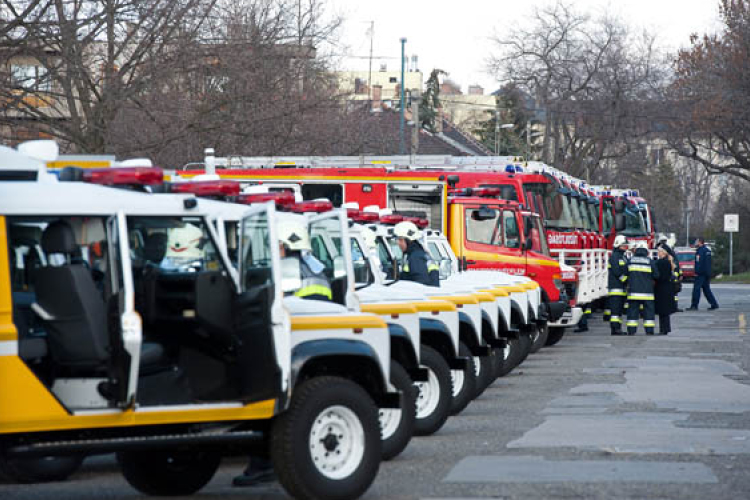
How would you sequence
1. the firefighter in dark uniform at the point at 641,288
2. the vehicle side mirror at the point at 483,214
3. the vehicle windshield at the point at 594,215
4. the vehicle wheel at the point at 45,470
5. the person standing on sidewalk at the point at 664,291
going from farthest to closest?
the vehicle windshield at the point at 594,215 < the person standing on sidewalk at the point at 664,291 < the firefighter in dark uniform at the point at 641,288 < the vehicle side mirror at the point at 483,214 < the vehicle wheel at the point at 45,470

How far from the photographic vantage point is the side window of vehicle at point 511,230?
78.3 feet

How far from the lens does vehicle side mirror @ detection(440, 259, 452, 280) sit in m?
18.8

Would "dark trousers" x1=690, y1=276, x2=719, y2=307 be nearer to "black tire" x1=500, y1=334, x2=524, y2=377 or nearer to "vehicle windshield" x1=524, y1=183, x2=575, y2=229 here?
"vehicle windshield" x1=524, y1=183, x2=575, y2=229

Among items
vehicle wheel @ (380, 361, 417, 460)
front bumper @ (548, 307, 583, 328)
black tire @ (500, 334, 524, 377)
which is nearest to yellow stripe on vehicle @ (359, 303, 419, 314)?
vehicle wheel @ (380, 361, 417, 460)

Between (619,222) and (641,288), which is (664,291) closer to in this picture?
(641,288)

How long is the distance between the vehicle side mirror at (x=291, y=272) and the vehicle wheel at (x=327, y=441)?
1.48m

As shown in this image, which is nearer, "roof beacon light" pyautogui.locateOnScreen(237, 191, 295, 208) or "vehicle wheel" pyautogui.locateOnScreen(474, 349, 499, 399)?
"roof beacon light" pyautogui.locateOnScreen(237, 191, 295, 208)

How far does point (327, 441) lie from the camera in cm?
902

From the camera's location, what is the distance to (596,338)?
89.9 ft

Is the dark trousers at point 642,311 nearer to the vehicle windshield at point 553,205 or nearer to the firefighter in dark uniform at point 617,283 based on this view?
the firefighter in dark uniform at point 617,283

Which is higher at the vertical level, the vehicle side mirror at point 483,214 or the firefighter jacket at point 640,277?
the vehicle side mirror at point 483,214

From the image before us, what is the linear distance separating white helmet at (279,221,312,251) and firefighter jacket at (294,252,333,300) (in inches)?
8.5

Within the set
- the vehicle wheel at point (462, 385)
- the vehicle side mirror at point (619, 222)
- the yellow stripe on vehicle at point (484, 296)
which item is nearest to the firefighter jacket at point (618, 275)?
the vehicle side mirror at point (619, 222)

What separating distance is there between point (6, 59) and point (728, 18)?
3312 cm
